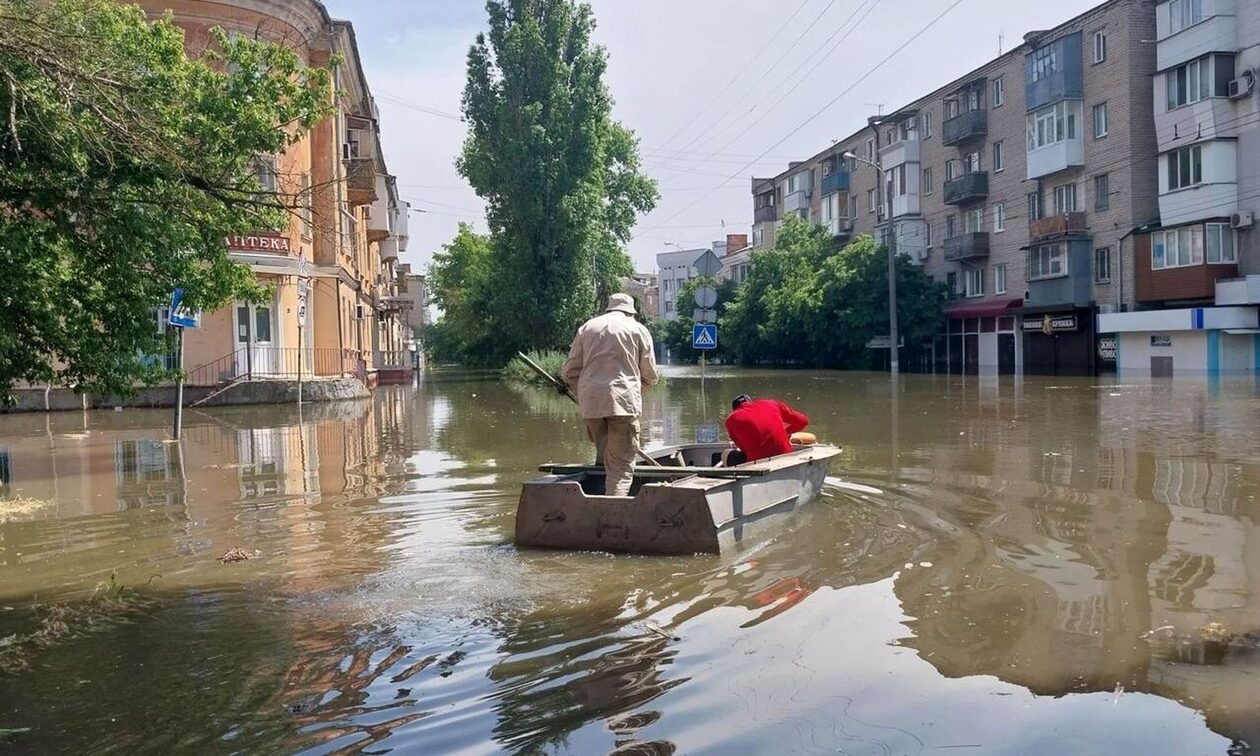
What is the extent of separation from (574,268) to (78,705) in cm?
3838

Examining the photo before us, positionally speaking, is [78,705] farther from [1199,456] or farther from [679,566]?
[1199,456]

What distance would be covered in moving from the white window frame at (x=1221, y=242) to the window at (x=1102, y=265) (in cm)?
545

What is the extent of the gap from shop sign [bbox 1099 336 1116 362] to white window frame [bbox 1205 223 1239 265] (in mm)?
5641

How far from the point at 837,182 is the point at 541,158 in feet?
93.6

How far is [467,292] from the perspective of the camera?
189ft

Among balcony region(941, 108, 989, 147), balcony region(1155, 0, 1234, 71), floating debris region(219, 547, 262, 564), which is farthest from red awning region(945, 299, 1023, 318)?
floating debris region(219, 547, 262, 564)

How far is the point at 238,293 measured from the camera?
39.0 feet

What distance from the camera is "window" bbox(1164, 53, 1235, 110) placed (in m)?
36.5

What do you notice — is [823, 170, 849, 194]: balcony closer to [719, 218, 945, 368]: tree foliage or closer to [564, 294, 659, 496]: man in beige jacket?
[719, 218, 945, 368]: tree foliage

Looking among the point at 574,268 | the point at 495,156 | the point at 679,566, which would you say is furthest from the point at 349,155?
the point at 679,566

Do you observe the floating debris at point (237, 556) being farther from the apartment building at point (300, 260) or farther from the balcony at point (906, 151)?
the balcony at point (906, 151)

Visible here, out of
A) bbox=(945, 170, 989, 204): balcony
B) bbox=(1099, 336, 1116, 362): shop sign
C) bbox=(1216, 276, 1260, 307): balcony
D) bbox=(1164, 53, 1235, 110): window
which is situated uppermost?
bbox=(1164, 53, 1235, 110): window

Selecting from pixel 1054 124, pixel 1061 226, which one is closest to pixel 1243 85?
pixel 1054 124

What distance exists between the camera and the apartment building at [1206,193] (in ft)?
118
